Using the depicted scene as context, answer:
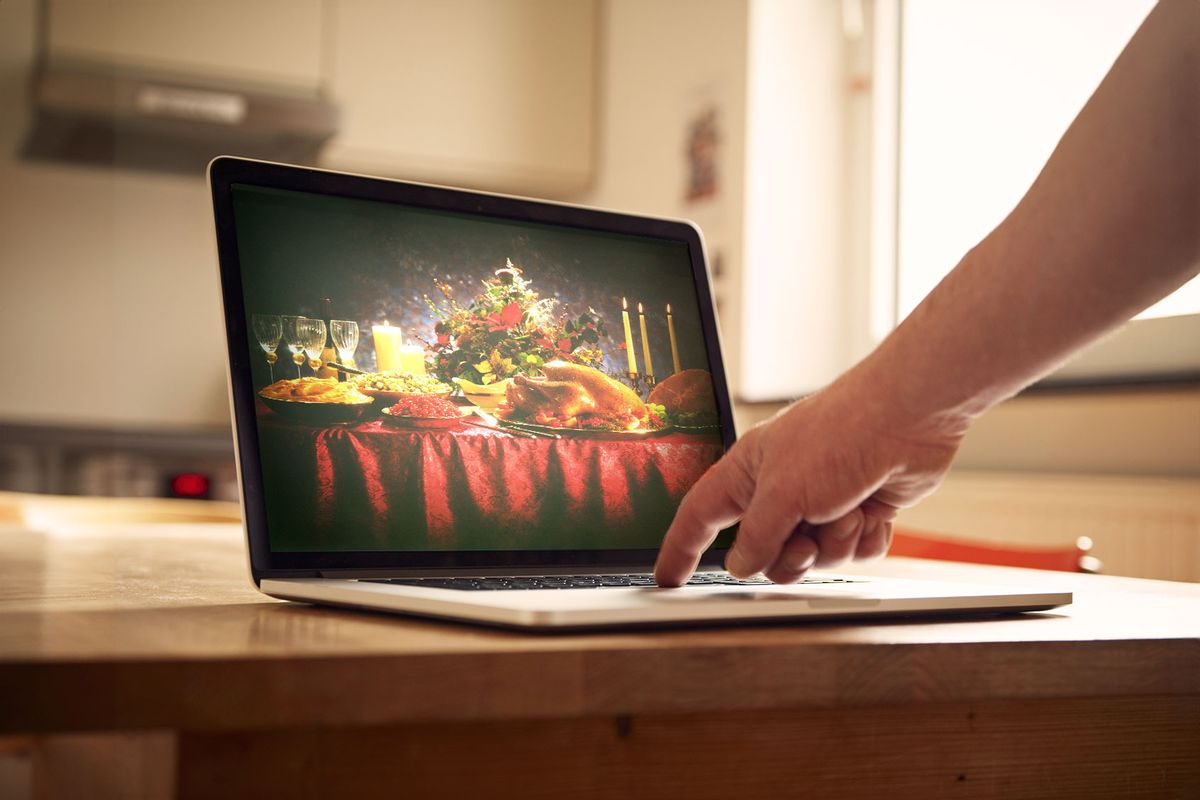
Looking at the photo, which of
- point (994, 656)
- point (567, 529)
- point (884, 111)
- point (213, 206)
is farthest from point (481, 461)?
point (884, 111)

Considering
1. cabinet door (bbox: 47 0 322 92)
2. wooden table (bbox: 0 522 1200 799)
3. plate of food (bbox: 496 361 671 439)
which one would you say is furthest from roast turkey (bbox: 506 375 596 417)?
cabinet door (bbox: 47 0 322 92)

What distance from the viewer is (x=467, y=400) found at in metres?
0.72

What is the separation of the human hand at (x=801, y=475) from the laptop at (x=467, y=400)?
0.09 feet

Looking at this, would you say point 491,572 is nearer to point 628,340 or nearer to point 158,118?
point 628,340

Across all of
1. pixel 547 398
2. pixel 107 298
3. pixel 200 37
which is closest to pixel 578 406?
pixel 547 398

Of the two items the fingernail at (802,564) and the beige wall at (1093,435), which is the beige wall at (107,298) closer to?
the beige wall at (1093,435)

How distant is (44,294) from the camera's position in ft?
11.6

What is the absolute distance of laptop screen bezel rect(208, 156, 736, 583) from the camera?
25.0 inches

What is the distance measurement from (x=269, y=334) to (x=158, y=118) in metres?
2.76

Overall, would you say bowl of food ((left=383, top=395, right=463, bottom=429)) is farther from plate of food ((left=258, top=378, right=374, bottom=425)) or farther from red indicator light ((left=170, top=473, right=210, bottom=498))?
red indicator light ((left=170, top=473, right=210, bottom=498))

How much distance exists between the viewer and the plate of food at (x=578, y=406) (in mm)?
739

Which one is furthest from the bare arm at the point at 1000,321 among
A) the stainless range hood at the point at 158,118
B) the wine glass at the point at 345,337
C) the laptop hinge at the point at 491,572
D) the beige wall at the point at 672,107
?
the stainless range hood at the point at 158,118

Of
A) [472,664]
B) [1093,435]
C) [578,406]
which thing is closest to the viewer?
[472,664]

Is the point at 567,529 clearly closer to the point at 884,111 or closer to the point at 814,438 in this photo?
the point at 814,438
